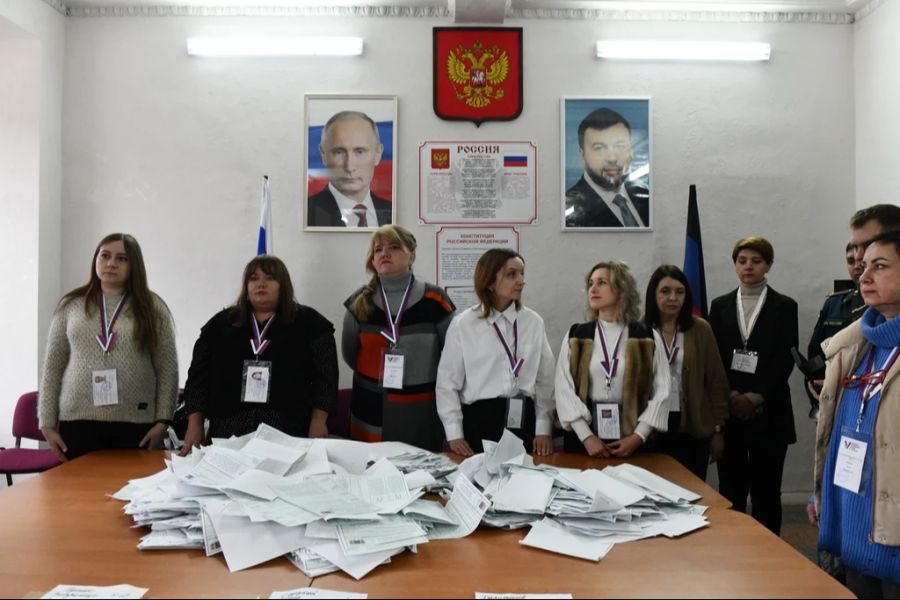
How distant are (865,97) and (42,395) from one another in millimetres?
5146

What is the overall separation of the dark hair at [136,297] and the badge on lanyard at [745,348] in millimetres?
2878

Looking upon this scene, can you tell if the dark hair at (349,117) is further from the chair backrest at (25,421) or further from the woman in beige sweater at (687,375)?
the chair backrest at (25,421)

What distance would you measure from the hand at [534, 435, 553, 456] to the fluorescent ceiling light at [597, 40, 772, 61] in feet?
9.36

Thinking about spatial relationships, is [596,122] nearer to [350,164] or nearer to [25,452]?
[350,164]

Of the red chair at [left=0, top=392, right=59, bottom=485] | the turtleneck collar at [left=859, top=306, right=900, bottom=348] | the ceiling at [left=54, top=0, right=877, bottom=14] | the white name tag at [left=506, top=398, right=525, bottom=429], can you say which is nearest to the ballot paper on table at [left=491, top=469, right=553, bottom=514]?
the white name tag at [left=506, top=398, right=525, bottom=429]

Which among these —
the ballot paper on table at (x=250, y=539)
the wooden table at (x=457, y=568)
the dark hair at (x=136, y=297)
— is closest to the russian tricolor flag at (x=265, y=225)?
the dark hair at (x=136, y=297)

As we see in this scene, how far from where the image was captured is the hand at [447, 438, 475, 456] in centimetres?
262

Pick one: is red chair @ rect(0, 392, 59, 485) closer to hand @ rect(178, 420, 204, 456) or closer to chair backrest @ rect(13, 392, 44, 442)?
chair backrest @ rect(13, 392, 44, 442)

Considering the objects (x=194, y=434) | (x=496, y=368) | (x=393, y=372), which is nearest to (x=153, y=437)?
(x=194, y=434)

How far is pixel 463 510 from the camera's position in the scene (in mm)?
1762

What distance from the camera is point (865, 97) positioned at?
4.35 metres

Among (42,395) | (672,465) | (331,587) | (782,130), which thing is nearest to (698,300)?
(782,130)

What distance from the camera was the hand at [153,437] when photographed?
2865mm

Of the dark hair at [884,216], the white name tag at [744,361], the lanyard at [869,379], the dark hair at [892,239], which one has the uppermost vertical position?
the dark hair at [884,216]
